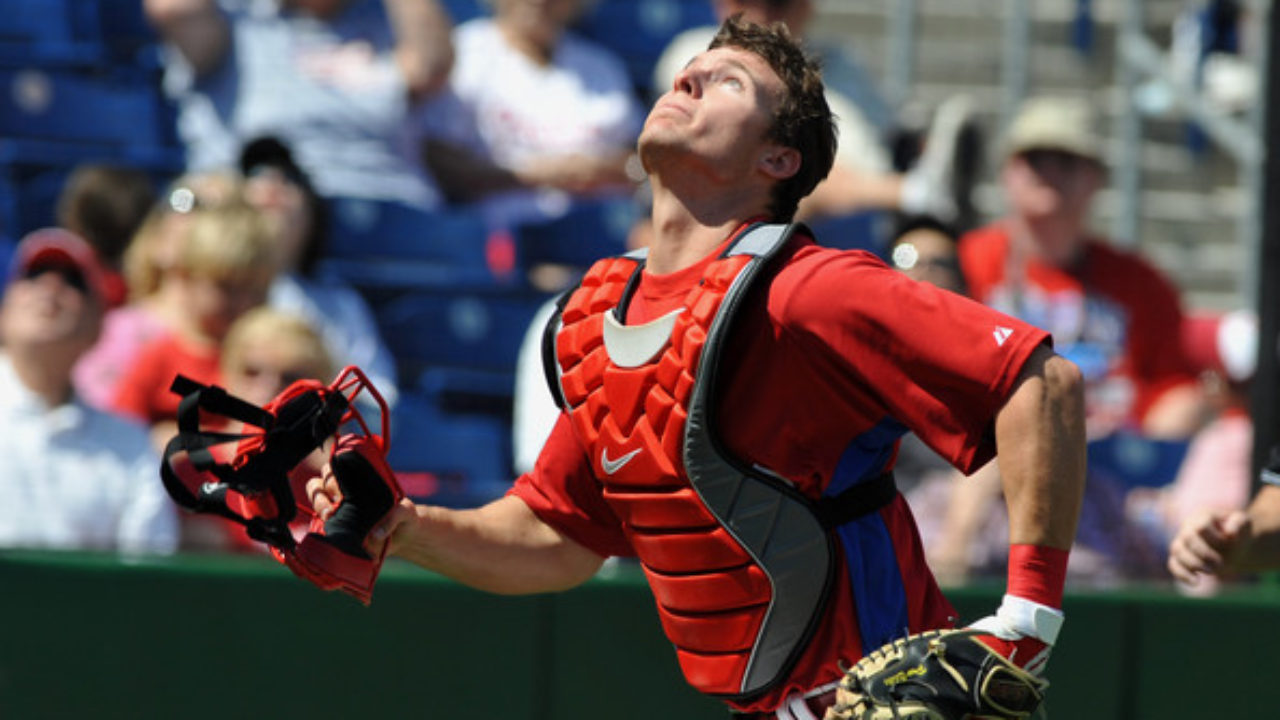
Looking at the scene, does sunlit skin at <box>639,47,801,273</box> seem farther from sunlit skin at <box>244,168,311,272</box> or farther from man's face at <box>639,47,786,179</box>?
sunlit skin at <box>244,168,311,272</box>

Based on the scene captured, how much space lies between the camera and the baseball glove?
2.47 m

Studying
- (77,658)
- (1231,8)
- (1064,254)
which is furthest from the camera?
(1231,8)

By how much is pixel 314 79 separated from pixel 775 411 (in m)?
4.48

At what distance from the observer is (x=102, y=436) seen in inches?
215

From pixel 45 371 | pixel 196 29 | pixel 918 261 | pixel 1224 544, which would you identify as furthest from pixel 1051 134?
pixel 45 371

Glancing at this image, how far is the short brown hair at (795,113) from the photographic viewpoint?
9.88 feet

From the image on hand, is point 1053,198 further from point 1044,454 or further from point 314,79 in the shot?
point 1044,454

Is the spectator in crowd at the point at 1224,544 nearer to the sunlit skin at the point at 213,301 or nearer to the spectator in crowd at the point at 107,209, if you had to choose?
the sunlit skin at the point at 213,301

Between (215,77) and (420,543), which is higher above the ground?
(215,77)

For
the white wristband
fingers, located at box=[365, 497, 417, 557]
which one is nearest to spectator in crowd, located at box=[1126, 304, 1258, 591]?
the white wristband

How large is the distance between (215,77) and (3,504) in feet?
7.26

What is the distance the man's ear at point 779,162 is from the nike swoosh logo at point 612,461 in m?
0.56

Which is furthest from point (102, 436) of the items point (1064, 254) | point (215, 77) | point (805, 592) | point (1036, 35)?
point (1036, 35)

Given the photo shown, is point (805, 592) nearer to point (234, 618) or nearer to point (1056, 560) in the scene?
point (1056, 560)
